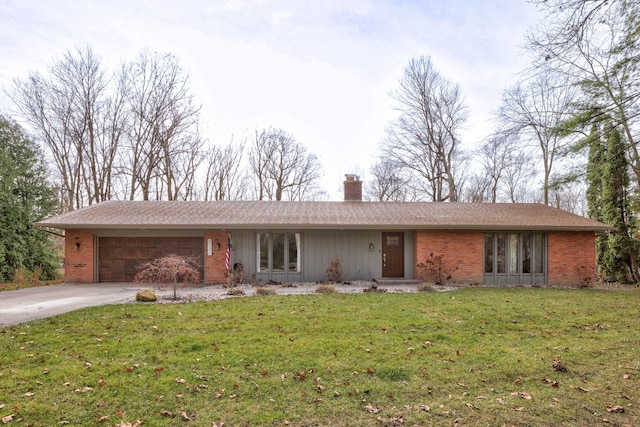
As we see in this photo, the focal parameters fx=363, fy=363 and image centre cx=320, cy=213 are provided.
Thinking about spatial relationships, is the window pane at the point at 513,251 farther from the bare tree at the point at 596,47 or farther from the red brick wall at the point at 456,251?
the bare tree at the point at 596,47

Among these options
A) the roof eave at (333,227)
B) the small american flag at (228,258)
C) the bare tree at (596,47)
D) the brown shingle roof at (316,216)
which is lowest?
the small american flag at (228,258)

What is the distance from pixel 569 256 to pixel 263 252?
11.4m

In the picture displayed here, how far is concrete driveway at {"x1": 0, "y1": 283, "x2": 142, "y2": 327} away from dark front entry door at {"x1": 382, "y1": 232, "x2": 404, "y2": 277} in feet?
28.2

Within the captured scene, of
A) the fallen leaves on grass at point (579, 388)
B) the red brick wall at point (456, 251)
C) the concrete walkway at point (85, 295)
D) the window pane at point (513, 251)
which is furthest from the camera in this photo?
the window pane at point (513, 251)

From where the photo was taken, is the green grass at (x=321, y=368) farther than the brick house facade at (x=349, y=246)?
No

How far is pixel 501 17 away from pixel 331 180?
23539mm

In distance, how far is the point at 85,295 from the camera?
1014 centimetres

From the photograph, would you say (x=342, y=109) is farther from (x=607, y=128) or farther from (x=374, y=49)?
(x=607, y=128)

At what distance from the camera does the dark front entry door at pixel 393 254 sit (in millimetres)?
13852

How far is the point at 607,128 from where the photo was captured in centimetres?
577

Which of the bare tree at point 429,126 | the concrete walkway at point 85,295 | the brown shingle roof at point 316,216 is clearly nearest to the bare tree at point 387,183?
the bare tree at point 429,126

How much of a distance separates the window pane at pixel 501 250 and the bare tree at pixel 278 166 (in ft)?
55.1

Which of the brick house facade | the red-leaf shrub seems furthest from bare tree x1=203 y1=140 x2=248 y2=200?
the red-leaf shrub

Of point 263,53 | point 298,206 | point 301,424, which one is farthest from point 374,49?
point 301,424
